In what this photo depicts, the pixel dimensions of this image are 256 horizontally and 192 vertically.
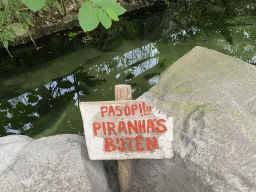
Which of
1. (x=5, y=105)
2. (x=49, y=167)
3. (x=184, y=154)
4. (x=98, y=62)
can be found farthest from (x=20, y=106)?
(x=184, y=154)

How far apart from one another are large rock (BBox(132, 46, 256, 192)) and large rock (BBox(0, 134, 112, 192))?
1.33 ft

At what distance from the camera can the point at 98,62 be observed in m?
3.54

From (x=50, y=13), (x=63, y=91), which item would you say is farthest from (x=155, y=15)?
(x=63, y=91)

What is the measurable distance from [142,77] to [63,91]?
126 centimetres

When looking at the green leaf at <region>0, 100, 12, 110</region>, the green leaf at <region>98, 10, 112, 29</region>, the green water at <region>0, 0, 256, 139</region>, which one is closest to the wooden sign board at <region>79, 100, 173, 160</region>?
the green leaf at <region>98, 10, 112, 29</region>

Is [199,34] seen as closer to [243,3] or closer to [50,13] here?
[243,3]

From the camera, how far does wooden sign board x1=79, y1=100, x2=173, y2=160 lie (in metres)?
1.16

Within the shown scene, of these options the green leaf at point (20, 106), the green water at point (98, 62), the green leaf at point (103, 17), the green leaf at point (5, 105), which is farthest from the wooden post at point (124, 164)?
the green leaf at point (5, 105)

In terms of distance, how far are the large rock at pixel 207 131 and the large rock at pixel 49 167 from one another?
405mm

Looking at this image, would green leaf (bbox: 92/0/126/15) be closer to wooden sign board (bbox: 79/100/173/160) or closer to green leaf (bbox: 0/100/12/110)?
wooden sign board (bbox: 79/100/173/160)

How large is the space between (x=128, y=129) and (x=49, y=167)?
55cm

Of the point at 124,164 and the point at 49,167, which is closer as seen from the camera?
the point at 49,167

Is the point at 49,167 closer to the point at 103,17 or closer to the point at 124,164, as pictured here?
the point at 124,164

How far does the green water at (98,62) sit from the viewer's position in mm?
2547
